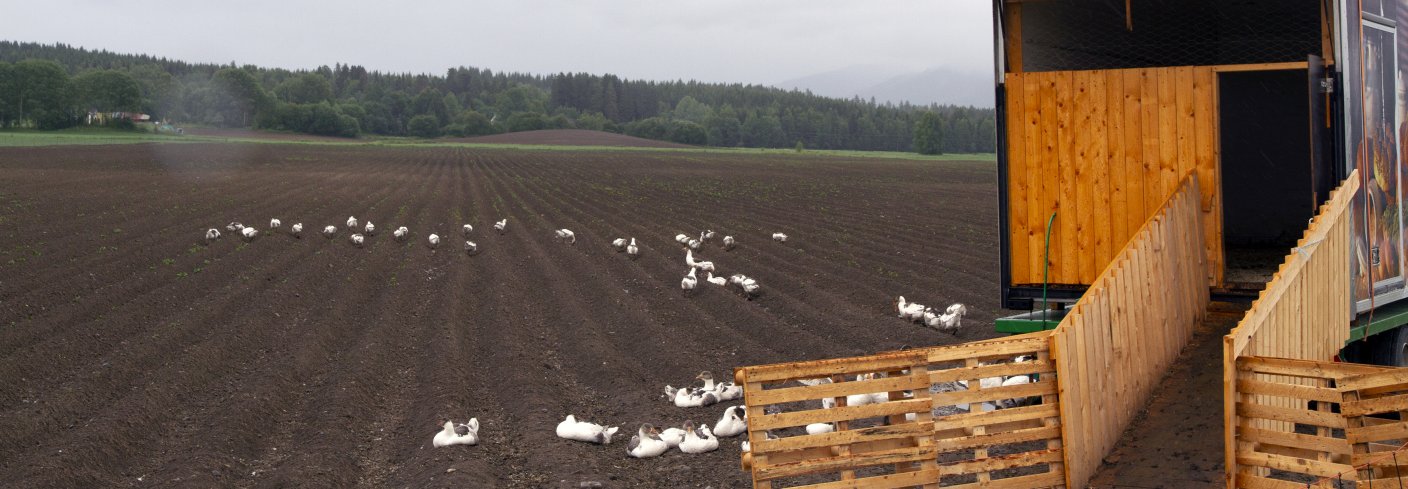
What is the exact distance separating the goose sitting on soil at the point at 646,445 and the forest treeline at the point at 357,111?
11098cm

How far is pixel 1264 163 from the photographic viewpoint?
1222 centimetres

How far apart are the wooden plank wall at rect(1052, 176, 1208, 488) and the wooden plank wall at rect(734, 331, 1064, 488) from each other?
0.17 metres

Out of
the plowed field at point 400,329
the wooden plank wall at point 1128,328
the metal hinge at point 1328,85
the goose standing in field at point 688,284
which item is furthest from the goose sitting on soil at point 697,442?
the goose standing in field at point 688,284

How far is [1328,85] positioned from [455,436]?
680 centimetres

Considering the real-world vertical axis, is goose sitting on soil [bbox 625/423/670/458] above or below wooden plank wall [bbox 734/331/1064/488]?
below

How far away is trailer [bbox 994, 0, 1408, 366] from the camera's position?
8.90m

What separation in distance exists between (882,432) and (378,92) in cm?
18615

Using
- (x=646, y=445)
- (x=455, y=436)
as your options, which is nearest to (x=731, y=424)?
(x=646, y=445)

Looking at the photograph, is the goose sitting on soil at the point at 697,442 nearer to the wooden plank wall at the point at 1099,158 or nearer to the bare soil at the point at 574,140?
the wooden plank wall at the point at 1099,158

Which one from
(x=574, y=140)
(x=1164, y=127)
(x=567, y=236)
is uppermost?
(x=574, y=140)

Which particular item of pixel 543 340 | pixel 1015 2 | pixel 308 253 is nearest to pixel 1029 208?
pixel 1015 2

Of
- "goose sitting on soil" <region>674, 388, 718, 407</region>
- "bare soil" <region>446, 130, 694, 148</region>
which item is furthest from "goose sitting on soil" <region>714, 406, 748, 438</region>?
"bare soil" <region>446, 130, 694, 148</region>

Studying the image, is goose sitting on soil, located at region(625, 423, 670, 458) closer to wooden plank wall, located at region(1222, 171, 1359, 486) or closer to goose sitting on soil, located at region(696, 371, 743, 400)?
goose sitting on soil, located at region(696, 371, 743, 400)

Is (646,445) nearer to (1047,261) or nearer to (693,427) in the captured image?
(693,427)
